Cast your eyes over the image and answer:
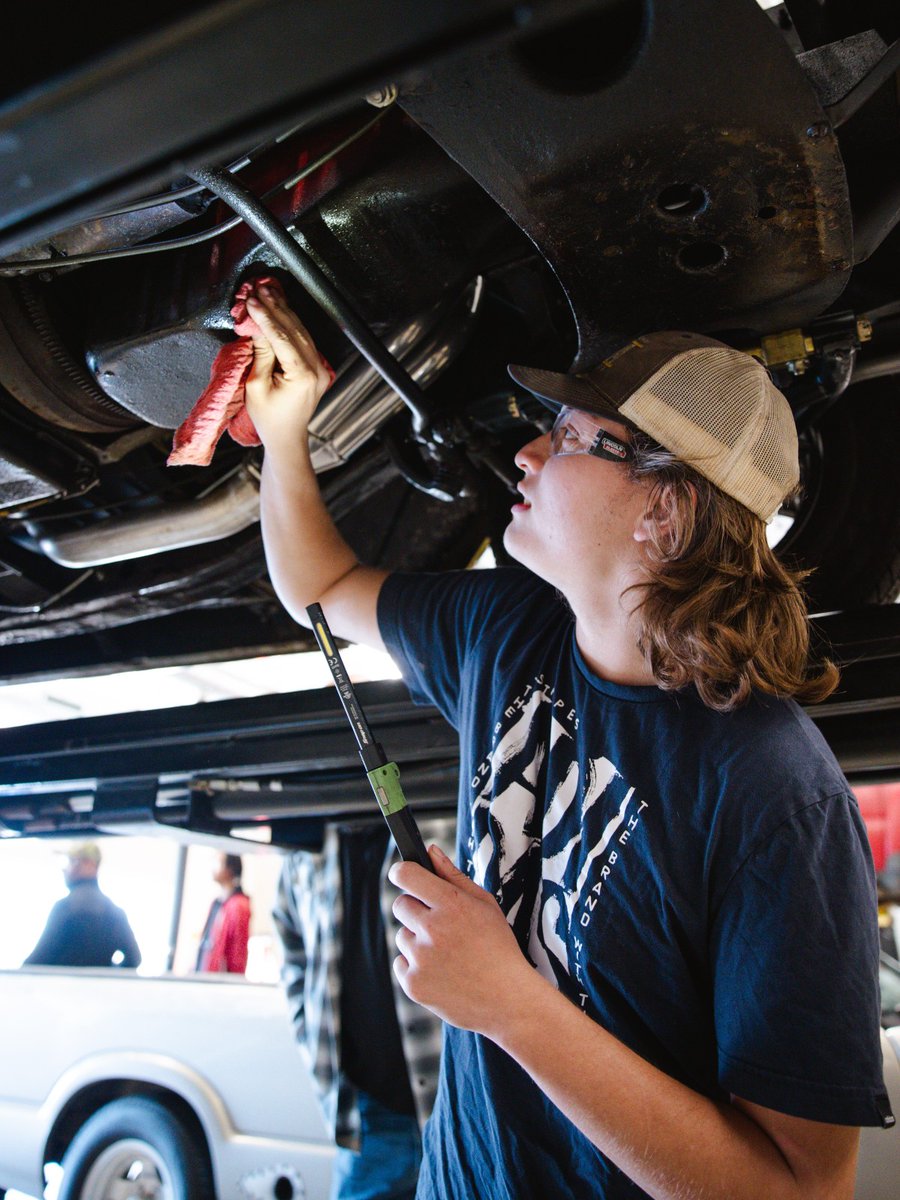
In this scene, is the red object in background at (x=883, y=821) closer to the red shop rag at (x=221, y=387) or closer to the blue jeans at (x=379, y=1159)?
the blue jeans at (x=379, y=1159)

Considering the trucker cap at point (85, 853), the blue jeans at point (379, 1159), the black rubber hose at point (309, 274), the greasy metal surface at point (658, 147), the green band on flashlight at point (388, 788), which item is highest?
the greasy metal surface at point (658, 147)

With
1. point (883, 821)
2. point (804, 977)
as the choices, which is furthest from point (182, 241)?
point (883, 821)

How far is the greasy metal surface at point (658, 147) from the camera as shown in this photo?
833mm

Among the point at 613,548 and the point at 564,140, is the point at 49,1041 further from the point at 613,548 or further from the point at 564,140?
the point at 564,140

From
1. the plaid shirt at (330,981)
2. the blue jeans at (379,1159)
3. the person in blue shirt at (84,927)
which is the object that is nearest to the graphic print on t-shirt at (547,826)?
the plaid shirt at (330,981)

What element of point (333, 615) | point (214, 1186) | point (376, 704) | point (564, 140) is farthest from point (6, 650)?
point (564, 140)

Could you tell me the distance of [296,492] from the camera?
139cm

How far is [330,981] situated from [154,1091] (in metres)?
0.94

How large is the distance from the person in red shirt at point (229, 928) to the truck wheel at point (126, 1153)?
190 centimetres

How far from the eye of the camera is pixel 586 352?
126 centimetres

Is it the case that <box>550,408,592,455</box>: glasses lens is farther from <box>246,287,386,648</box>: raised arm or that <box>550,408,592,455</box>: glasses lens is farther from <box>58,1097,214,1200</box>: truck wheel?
<box>58,1097,214,1200</box>: truck wheel

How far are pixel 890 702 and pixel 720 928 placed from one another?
79 cm

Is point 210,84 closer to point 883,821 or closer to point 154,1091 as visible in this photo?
point 154,1091

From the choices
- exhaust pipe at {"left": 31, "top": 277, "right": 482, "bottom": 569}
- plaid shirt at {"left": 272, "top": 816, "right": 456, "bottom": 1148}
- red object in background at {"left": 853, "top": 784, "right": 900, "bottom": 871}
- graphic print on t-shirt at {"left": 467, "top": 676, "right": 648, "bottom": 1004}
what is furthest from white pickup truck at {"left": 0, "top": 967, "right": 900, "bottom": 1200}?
red object in background at {"left": 853, "top": 784, "right": 900, "bottom": 871}
